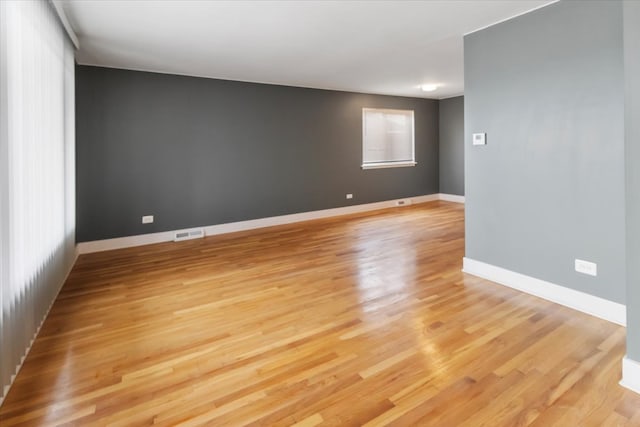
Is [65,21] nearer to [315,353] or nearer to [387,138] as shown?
[315,353]

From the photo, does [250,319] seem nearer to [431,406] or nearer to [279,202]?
[431,406]

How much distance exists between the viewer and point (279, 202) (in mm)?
6488

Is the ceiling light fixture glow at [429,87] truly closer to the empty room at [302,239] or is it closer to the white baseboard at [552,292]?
the empty room at [302,239]

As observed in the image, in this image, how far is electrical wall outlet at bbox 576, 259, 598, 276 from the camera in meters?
2.73

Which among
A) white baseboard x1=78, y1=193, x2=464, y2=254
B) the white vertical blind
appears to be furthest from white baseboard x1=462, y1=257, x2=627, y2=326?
the white vertical blind

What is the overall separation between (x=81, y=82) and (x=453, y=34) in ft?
15.3

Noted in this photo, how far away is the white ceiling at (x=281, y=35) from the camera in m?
2.98

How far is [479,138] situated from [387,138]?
4590 millimetres

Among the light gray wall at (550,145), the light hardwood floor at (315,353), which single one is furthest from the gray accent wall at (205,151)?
the light gray wall at (550,145)

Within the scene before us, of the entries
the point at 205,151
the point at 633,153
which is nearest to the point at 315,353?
the point at 633,153

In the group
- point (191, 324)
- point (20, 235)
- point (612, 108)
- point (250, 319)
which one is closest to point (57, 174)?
point (20, 235)

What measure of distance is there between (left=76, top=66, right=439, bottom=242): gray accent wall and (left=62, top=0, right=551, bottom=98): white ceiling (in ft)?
1.34

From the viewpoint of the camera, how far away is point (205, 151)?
223 inches

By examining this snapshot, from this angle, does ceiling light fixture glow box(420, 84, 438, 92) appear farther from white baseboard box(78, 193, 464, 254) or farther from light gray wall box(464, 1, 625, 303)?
light gray wall box(464, 1, 625, 303)
